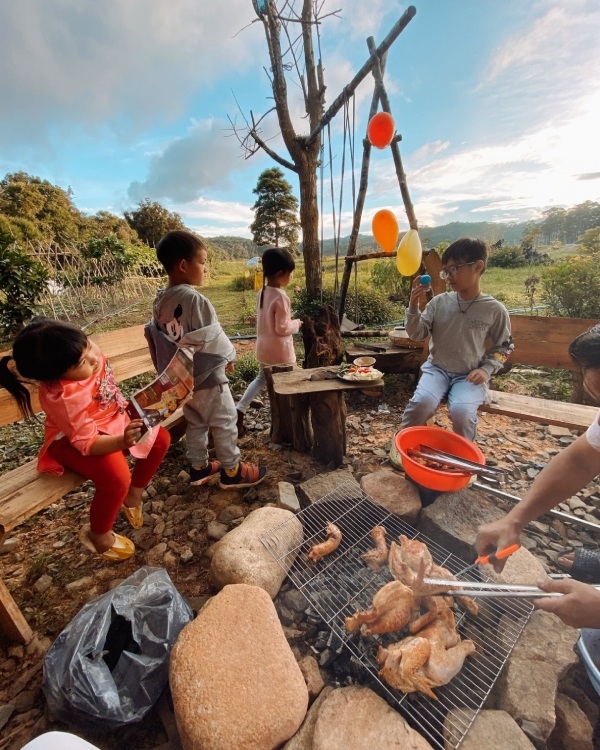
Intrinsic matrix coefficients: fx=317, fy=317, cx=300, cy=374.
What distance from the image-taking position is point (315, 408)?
3053 millimetres

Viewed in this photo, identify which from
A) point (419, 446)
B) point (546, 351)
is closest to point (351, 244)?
point (546, 351)

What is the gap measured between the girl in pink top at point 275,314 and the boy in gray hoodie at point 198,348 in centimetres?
79

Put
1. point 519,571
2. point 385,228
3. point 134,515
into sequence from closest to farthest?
point 519,571 → point 134,515 → point 385,228

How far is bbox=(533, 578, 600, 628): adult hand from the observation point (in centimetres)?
115

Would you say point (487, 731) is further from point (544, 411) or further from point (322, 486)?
point (544, 411)

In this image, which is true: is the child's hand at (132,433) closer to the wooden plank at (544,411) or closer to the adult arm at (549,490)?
the adult arm at (549,490)

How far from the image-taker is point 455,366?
3.00m

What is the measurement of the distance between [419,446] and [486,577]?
0.88m

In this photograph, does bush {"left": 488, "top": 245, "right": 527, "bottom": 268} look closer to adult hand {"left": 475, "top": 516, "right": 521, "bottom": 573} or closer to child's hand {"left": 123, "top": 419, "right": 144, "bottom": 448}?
adult hand {"left": 475, "top": 516, "right": 521, "bottom": 573}

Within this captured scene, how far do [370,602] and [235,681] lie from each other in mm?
757

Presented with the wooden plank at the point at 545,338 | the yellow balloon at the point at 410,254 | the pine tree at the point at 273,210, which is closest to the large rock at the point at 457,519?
the wooden plank at the point at 545,338

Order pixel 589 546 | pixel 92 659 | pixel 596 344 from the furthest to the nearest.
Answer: pixel 589 546 → pixel 92 659 → pixel 596 344

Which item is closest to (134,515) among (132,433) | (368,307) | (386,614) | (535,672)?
(132,433)

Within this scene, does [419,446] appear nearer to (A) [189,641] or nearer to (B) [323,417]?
(B) [323,417]
